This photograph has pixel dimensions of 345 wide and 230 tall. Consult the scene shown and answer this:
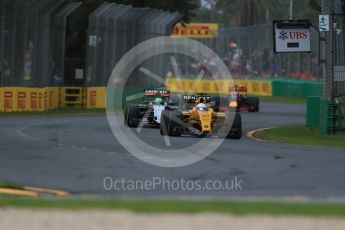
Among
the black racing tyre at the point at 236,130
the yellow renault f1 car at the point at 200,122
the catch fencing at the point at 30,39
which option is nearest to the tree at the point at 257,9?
the catch fencing at the point at 30,39

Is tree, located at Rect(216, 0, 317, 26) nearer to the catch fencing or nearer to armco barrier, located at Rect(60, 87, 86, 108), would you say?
armco barrier, located at Rect(60, 87, 86, 108)

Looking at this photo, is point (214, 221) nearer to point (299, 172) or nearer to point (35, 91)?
point (299, 172)

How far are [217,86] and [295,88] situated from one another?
27.0 ft

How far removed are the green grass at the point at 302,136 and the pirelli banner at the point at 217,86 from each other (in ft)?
107

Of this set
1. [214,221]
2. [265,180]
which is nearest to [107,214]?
[214,221]

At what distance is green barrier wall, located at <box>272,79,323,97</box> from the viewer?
5369 centimetres

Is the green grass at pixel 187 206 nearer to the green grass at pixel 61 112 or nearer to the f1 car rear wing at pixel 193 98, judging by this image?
the f1 car rear wing at pixel 193 98

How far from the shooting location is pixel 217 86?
6406cm

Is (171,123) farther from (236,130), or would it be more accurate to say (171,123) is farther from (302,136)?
(302,136)

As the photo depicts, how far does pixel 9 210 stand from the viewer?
30.6ft

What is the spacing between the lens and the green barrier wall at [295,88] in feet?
176

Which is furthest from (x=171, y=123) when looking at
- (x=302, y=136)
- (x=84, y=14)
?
(x=84, y=14)

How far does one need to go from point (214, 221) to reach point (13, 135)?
1424 centimetres

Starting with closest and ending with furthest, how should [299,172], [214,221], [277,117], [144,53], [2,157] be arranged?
1. [214,221]
2. [299,172]
3. [2,157]
4. [277,117]
5. [144,53]
